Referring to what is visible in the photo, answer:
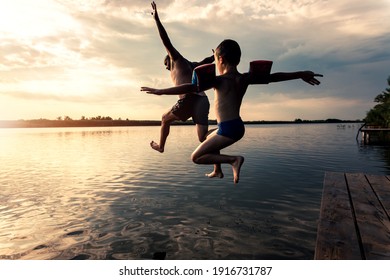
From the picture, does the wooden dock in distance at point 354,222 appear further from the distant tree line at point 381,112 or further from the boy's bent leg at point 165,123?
the distant tree line at point 381,112

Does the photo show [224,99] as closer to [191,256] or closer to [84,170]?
[191,256]

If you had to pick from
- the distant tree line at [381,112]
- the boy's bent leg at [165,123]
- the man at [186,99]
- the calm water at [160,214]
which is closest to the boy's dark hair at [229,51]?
the man at [186,99]

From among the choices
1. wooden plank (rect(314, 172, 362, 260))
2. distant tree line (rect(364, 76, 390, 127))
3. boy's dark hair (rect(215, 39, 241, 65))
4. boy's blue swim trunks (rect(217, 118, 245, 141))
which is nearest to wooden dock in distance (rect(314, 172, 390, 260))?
wooden plank (rect(314, 172, 362, 260))

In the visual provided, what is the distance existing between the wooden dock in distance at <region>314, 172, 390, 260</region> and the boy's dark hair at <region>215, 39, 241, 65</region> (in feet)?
12.8

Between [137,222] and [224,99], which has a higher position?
[224,99]

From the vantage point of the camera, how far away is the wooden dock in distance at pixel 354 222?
5.72 m

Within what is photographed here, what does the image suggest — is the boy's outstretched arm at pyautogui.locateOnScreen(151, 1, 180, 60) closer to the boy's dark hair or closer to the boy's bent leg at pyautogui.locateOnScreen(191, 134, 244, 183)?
the boy's dark hair

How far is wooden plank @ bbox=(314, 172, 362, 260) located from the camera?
18.6 ft

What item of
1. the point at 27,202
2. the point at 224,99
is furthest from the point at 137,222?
the point at 224,99

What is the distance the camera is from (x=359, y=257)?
5566 millimetres

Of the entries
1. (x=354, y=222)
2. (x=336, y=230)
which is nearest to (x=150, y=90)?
(x=336, y=230)

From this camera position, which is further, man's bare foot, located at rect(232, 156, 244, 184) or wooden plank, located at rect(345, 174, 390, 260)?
wooden plank, located at rect(345, 174, 390, 260)

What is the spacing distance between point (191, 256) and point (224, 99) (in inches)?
285

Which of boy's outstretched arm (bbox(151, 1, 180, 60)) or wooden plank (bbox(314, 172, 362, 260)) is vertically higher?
boy's outstretched arm (bbox(151, 1, 180, 60))
